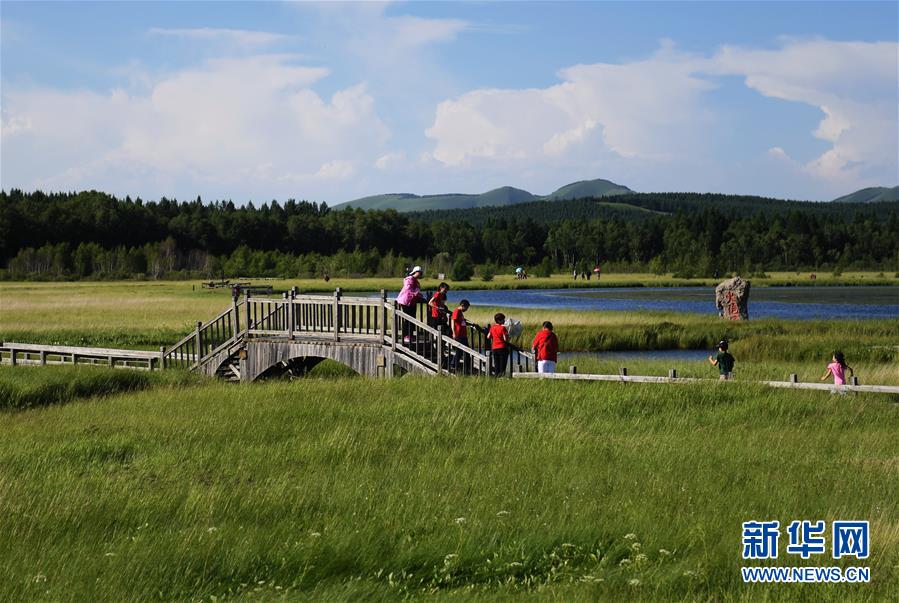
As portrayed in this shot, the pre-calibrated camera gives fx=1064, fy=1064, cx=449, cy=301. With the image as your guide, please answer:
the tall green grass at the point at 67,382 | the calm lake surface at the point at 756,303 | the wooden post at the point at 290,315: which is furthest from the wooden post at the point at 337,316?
the calm lake surface at the point at 756,303

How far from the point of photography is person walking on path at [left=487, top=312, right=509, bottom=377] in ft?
78.4

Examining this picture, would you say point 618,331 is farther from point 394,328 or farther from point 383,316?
point 383,316

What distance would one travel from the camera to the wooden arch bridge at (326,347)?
25484 millimetres

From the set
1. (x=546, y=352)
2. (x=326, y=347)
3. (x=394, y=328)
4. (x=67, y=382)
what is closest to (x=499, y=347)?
(x=546, y=352)

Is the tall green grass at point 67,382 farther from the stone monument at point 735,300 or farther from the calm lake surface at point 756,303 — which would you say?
the calm lake surface at point 756,303

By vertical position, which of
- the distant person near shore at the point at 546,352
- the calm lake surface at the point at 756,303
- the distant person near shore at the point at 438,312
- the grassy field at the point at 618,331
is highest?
the distant person near shore at the point at 438,312

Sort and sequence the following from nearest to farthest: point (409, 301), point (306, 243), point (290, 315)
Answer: point (409, 301)
point (290, 315)
point (306, 243)

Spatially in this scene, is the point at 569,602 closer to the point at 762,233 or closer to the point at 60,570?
the point at 60,570

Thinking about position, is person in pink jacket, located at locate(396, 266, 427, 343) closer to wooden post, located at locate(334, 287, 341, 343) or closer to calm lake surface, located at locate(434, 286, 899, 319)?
wooden post, located at locate(334, 287, 341, 343)

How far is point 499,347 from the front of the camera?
2411 centimetres

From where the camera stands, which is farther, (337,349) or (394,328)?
(337,349)

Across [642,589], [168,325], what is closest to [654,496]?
[642,589]

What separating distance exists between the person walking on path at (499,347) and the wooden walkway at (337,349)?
21cm

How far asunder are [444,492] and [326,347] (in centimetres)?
1439
